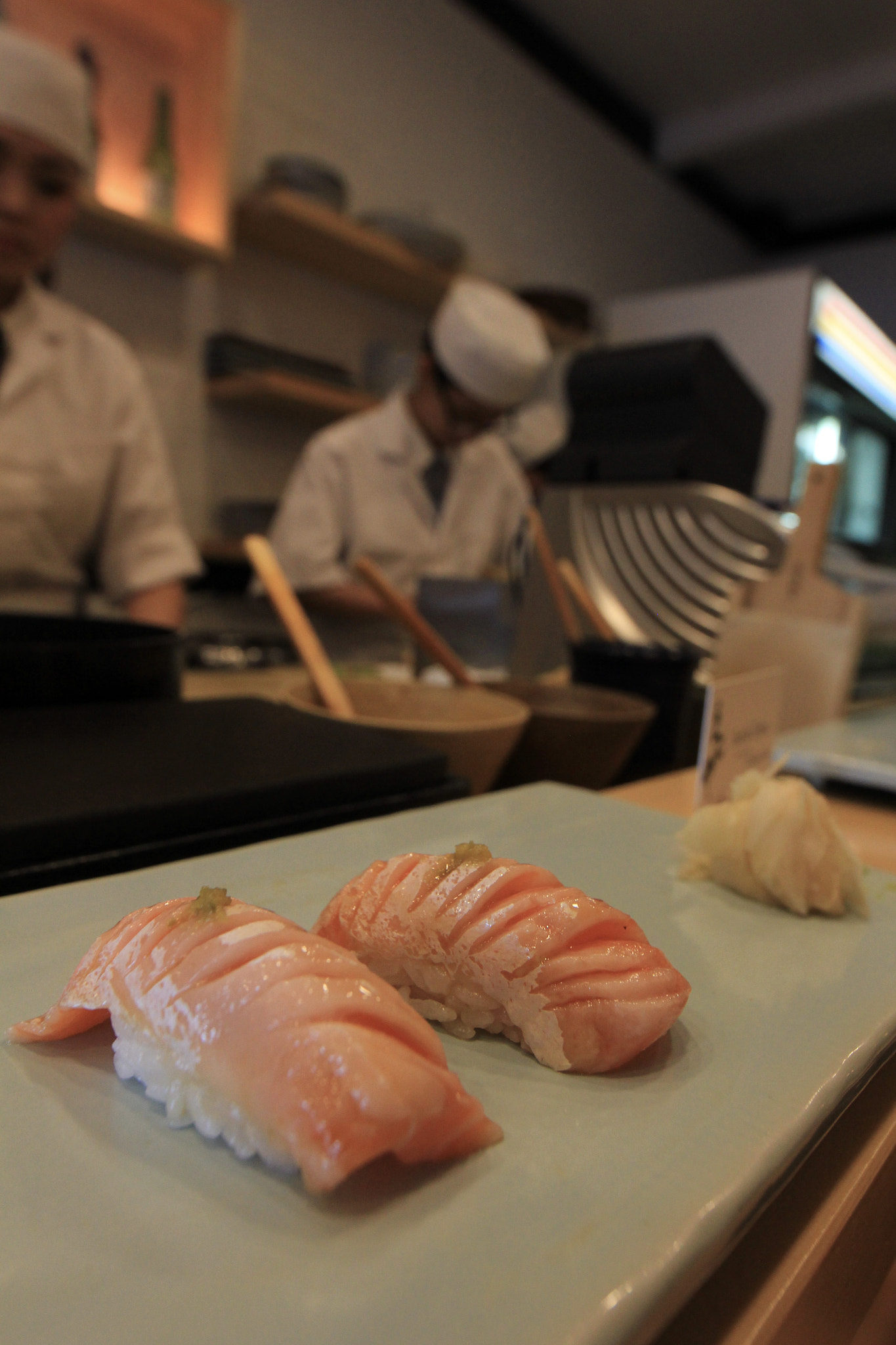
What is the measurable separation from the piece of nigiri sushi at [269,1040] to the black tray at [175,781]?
0.18 metres

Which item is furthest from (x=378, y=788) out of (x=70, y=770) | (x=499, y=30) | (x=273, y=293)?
(x=499, y=30)

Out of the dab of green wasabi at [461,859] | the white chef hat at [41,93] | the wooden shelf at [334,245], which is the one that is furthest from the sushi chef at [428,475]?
the dab of green wasabi at [461,859]

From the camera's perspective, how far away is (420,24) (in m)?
3.89

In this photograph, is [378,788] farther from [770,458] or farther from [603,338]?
[603,338]

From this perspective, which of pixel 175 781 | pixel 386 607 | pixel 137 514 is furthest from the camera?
pixel 137 514

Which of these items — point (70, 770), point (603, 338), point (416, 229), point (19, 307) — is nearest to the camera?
point (70, 770)

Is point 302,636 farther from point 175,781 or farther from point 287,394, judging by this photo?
point 287,394

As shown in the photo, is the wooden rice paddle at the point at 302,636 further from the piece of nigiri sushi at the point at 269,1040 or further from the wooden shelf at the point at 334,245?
the wooden shelf at the point at 334,245

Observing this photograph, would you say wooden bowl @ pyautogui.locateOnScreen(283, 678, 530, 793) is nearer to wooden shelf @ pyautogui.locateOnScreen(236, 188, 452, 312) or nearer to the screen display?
wooden shelf @ pyautogui.locateOnScreen(236, 188, 452, 312)

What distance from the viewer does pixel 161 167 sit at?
113 inches

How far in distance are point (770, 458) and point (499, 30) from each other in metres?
2.47

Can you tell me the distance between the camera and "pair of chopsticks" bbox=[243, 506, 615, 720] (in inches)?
40.9

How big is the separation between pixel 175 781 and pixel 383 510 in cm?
267

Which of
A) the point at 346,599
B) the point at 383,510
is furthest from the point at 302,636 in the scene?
the point at 383,510
